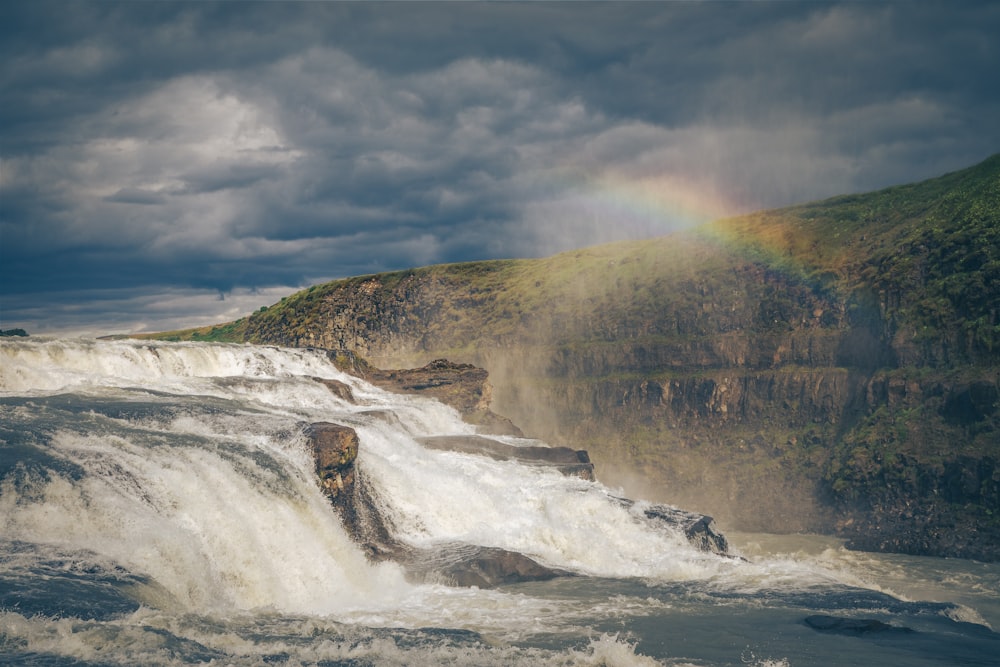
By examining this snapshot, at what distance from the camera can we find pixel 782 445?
7462 centimetres

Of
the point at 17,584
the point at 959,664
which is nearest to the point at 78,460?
the point at 17,584

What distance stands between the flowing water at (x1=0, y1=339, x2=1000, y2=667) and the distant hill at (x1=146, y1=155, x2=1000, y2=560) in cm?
1255

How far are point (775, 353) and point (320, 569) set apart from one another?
58.4 meters

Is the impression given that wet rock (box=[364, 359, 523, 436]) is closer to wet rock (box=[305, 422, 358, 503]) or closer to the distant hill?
the distant hill

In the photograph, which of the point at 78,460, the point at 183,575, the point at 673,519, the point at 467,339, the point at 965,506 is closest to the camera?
the point at 183,575

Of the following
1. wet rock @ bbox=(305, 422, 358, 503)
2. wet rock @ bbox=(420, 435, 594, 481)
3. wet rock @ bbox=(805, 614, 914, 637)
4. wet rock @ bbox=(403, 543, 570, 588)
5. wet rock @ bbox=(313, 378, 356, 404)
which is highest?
wet rock @ bbox=(313, 378, 356, 404)

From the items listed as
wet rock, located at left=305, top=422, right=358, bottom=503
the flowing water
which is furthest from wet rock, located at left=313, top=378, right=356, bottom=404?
wet rock, located at left=305, top=422, right=358, bottom=503

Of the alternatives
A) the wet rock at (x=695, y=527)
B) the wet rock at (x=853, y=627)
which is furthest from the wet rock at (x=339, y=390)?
the wet rock at (x=853, y=627)

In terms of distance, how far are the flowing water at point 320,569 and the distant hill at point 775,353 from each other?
12.5 metres

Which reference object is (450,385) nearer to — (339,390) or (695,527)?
(339,390)

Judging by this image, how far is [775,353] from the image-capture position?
79938mm

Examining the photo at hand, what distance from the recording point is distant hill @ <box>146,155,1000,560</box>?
6169 centimetres

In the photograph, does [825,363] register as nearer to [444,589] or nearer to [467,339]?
[467,339]

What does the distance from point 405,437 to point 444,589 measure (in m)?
17.4
